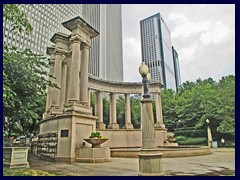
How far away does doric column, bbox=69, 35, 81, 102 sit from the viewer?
50.1ft

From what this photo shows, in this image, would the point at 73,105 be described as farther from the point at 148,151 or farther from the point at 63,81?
the point at 148,151

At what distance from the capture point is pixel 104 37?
108 metres

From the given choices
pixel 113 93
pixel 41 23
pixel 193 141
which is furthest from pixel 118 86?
pixel 41 23

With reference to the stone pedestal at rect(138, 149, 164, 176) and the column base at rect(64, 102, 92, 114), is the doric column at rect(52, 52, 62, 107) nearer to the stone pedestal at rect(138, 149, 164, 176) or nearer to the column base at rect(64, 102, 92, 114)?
the column base at rect(64, 102, 92, 114)

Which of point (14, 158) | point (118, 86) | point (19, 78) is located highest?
point (118, 86)

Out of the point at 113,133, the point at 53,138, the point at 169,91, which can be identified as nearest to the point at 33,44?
the point at 169,91

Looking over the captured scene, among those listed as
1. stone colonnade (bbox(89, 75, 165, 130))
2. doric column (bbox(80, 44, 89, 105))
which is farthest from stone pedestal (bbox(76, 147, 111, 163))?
stone colonnade (bbox(89, 75, 165, 130))

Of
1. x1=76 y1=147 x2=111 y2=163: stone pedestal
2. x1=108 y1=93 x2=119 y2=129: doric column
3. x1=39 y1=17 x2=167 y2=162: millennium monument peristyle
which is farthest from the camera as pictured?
x1=108 y1=93 x2=119 y2=129: doric column

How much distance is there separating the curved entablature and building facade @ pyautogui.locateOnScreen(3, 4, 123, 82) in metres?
67.0

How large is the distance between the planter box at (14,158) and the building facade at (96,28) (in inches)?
3288

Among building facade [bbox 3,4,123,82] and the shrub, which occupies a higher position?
building facade [bbox 3,4,123,82]

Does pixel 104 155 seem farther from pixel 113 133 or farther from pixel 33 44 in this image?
pixel 33 44

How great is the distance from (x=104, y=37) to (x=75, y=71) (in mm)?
95560

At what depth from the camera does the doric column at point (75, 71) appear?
15258 millimetres
